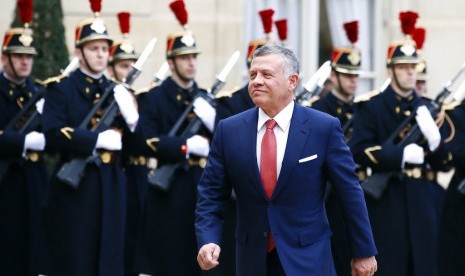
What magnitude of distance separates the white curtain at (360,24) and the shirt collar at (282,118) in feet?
27.7

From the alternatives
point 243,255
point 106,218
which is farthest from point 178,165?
A: point 243,255

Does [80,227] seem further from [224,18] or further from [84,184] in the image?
[224,18]

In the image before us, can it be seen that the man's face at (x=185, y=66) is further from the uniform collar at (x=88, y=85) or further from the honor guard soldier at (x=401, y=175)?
the honor guard soldier at (x=401, y=175)

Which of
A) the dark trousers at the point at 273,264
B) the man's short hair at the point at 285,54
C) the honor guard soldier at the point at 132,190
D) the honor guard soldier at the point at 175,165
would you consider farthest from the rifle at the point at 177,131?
the man's short hair at the point at 285,54

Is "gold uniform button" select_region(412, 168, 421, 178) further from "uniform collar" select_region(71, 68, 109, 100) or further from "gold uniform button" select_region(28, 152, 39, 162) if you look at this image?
"gold uniform button" select_region(28, 152, 39, 162)

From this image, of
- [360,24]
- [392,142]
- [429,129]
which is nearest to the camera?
[429,129]

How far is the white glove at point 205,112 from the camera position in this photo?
436 inches

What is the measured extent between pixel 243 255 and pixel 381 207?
3599 millimetres

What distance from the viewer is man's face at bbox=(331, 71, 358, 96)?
464 inches

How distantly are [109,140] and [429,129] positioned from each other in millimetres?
2313

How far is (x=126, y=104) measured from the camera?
10547 millimetres

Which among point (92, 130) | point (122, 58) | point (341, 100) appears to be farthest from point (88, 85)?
point (341, 100)

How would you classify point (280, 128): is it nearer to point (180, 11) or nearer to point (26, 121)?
point (26, 121)

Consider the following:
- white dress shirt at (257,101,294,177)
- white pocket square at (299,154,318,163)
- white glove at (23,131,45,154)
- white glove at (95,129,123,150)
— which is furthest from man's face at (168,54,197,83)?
white pocket square at (299,154,318,163)
